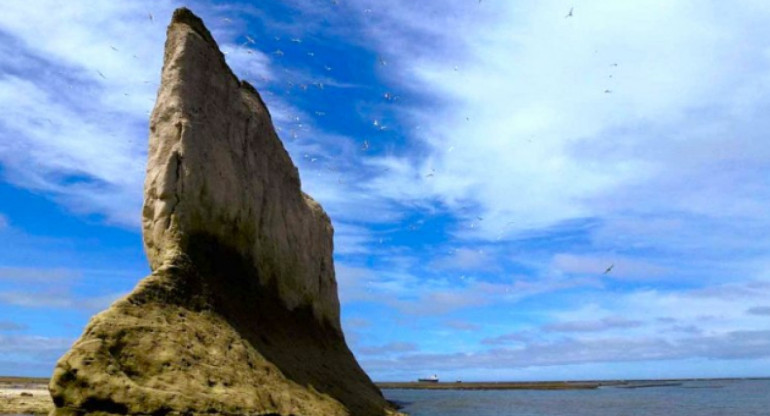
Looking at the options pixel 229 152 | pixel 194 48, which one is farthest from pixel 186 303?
pixel 194 48

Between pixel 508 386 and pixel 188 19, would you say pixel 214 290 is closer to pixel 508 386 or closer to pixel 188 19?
pixel 188 19

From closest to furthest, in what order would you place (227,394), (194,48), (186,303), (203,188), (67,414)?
(67,414) < (227,394) < (186,303) < (203,188) < (194,48)

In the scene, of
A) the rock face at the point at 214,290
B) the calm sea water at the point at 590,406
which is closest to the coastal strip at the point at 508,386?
the calm sea water at the point at 590,406

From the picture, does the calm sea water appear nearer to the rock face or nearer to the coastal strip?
the rock face

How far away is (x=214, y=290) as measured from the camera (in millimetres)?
18953

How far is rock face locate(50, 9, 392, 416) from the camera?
14352mm

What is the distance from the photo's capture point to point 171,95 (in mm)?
19922

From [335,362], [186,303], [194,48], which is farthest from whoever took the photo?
[335,362]

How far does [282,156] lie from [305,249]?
4.41m

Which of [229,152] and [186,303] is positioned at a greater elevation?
[229,152]

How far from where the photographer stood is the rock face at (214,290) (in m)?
14.4

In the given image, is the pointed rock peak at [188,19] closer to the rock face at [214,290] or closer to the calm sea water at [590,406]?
the rock face at [214,290]

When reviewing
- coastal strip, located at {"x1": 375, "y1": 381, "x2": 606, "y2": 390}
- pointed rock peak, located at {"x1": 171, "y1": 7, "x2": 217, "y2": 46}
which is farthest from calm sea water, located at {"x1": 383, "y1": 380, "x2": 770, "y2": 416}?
coastal strip, located at {"x1": 375, "y1": 381, "x2": 606, "y2": 390}

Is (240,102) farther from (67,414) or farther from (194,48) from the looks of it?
(67,414)
